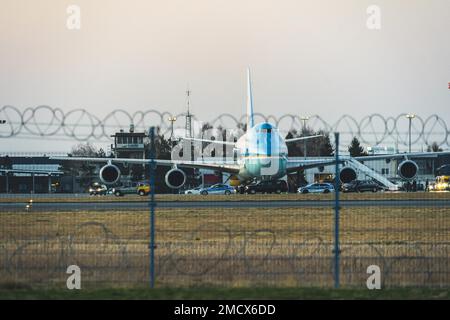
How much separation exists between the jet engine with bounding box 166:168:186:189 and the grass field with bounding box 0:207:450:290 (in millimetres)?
22600

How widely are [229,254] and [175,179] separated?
34534 mm


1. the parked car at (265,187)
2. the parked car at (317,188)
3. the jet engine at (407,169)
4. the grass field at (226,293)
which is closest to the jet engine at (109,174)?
the jet engine at (407,169)

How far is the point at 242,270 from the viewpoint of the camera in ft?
58.3

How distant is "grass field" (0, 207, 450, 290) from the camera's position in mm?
16859

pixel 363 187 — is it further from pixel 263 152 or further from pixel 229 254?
pixel 229 254

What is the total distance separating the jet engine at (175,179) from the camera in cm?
5431

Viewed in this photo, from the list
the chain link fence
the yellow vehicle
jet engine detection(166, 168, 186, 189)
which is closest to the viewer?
the chain link fence

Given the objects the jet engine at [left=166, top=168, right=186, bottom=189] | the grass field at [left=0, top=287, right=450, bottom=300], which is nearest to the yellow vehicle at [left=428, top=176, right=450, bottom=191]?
the jet engine at [left=166, top=168, right=186, bottom=189]

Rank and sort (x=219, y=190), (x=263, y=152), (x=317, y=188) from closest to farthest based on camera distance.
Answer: (x=263, y=152) < (x=317, y=188) < (x=219, y=190)

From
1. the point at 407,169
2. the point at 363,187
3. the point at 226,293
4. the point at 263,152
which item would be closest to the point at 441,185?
the point at 363,187

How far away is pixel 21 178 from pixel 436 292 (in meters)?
72.3

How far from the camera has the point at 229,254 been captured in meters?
20.3

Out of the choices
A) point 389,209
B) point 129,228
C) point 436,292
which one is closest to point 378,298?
point 436,292

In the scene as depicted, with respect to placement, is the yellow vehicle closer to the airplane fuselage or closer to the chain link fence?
the airplane fuselage
